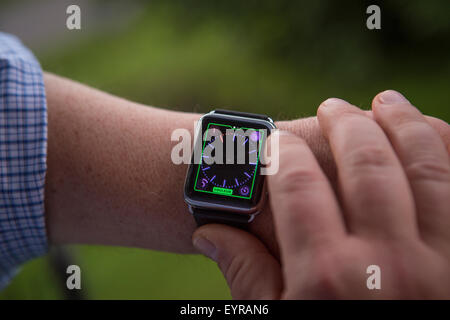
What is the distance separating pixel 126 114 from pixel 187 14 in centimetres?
248

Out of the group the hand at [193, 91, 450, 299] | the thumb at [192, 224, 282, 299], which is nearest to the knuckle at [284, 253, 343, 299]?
the hand at [193, 91, 450, 299]

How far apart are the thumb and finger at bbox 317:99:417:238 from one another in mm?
219

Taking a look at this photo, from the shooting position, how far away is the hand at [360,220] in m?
0.75

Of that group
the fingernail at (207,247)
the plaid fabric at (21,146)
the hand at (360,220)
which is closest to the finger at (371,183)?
the hand at (360,220)

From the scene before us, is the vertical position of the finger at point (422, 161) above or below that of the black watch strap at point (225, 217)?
above

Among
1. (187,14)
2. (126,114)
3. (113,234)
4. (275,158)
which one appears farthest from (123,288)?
(187,14)

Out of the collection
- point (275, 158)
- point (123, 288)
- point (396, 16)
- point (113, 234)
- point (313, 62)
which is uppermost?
point (396, 16)

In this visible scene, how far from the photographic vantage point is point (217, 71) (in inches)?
125

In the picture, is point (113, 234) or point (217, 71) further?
point (217, 71)

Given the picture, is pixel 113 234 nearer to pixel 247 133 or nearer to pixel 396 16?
pixel 247 133

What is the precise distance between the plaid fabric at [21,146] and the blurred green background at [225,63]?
77 cm

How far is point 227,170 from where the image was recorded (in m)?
1.14

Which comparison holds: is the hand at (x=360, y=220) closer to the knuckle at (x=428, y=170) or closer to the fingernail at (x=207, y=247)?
the knuckle at (x=428, y=170)
